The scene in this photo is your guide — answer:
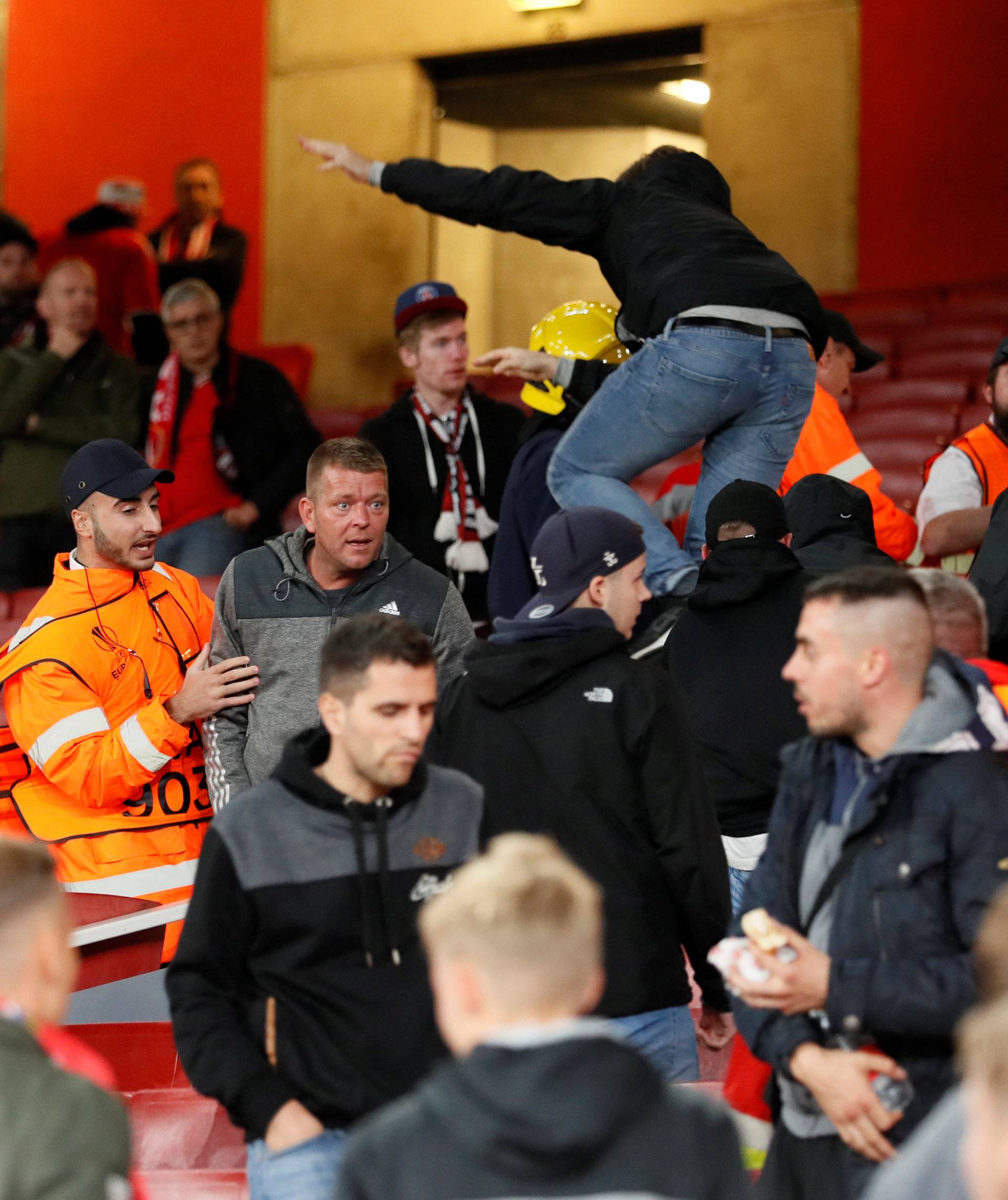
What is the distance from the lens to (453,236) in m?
10.5

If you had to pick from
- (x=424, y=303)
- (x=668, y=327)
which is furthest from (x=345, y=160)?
(x=668, y=327)

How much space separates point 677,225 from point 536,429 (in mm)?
Answer: 833

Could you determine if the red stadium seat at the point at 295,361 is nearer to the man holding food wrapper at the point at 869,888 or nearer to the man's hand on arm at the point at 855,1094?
the man holding food wrapper at the point at 869,888

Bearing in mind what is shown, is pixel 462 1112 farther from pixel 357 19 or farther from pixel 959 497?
pixel 357 19

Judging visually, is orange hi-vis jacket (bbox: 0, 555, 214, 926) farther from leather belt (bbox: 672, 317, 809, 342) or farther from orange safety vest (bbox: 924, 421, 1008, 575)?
orange safety vest (bbox: 924, 421, 1008, 575)

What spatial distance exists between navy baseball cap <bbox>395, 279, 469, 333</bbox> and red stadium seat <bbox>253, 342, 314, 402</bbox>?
4.00 metres

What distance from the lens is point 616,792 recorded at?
280 centimetres

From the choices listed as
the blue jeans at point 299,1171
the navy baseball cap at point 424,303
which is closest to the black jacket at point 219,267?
the navy baseball cap at point 424,303

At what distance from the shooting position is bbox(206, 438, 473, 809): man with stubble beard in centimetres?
371

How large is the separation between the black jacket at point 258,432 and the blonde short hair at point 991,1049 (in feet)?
16.7

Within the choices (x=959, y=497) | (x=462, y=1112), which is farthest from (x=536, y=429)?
(x=462, y=1112)

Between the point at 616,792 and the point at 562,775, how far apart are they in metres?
0.10

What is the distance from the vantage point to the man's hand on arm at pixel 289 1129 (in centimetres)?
236

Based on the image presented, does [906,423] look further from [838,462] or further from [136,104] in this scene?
[136,104]
